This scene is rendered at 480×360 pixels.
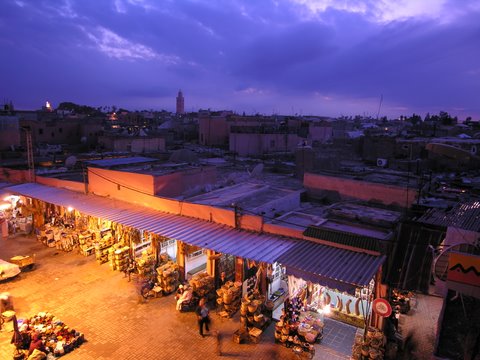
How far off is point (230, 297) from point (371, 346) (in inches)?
187

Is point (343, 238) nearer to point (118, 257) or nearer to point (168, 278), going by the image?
point (168, 278)

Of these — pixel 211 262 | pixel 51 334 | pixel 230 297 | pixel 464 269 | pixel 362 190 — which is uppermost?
pixel 464 269

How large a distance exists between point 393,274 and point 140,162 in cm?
1459

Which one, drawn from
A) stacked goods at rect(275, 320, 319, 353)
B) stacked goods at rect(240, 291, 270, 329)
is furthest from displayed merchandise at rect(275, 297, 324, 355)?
stacked goods at rect(240, 291, 270, 329)

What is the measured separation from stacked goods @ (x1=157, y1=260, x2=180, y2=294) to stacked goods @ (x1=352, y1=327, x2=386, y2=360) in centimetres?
704

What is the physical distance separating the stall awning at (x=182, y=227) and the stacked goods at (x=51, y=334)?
3968mm

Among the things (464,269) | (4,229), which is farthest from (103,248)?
(464,269)

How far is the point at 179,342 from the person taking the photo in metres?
10.9

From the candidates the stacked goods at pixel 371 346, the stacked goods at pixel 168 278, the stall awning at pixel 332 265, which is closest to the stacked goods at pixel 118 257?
the stacked goods at pixel 168 278

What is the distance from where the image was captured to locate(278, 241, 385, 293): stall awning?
8898mm

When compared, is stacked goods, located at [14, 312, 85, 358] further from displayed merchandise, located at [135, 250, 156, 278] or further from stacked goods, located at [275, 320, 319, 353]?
stacked goods, located at [275, 320, 319, 353]

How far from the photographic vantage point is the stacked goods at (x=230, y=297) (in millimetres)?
12211

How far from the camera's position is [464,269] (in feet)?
20.2

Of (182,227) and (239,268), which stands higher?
(182,227)
